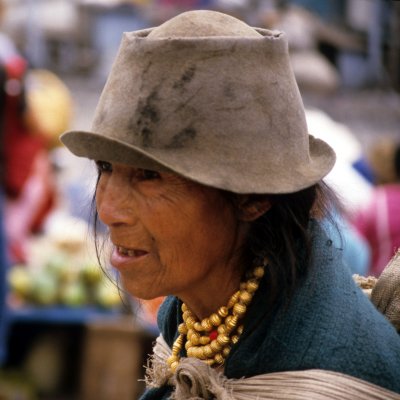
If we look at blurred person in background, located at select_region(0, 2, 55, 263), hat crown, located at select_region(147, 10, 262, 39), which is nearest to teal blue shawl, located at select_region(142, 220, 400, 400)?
hat crown, located at select_region(147, 10, 262, 39)

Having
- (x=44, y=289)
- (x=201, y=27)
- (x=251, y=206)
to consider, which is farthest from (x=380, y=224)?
(x=201, y=27)

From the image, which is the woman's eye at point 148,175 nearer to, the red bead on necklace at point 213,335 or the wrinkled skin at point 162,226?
the wrinkled skin at point 162,226

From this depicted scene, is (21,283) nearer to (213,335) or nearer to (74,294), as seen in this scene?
(74,294)

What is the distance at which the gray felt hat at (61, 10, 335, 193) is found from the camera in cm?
204

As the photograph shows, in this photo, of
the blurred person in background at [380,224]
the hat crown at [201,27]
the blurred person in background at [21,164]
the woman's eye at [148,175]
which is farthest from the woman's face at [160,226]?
the blurred person in background at [21,164]

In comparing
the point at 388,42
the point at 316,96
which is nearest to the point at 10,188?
the point at 388,42

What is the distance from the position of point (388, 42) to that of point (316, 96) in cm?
255

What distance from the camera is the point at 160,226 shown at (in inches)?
83.1

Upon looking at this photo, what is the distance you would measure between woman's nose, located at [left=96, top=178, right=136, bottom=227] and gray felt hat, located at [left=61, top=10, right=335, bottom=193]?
8cm

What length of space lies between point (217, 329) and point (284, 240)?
252 millimetres

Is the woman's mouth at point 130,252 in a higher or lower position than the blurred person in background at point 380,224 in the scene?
higher

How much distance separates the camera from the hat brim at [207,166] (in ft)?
6.61

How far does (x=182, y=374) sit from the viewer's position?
2.19 metres

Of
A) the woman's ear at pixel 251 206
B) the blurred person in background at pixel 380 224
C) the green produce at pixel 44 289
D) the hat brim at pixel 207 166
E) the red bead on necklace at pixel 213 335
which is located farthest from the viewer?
the green produce at pixel 44 289
